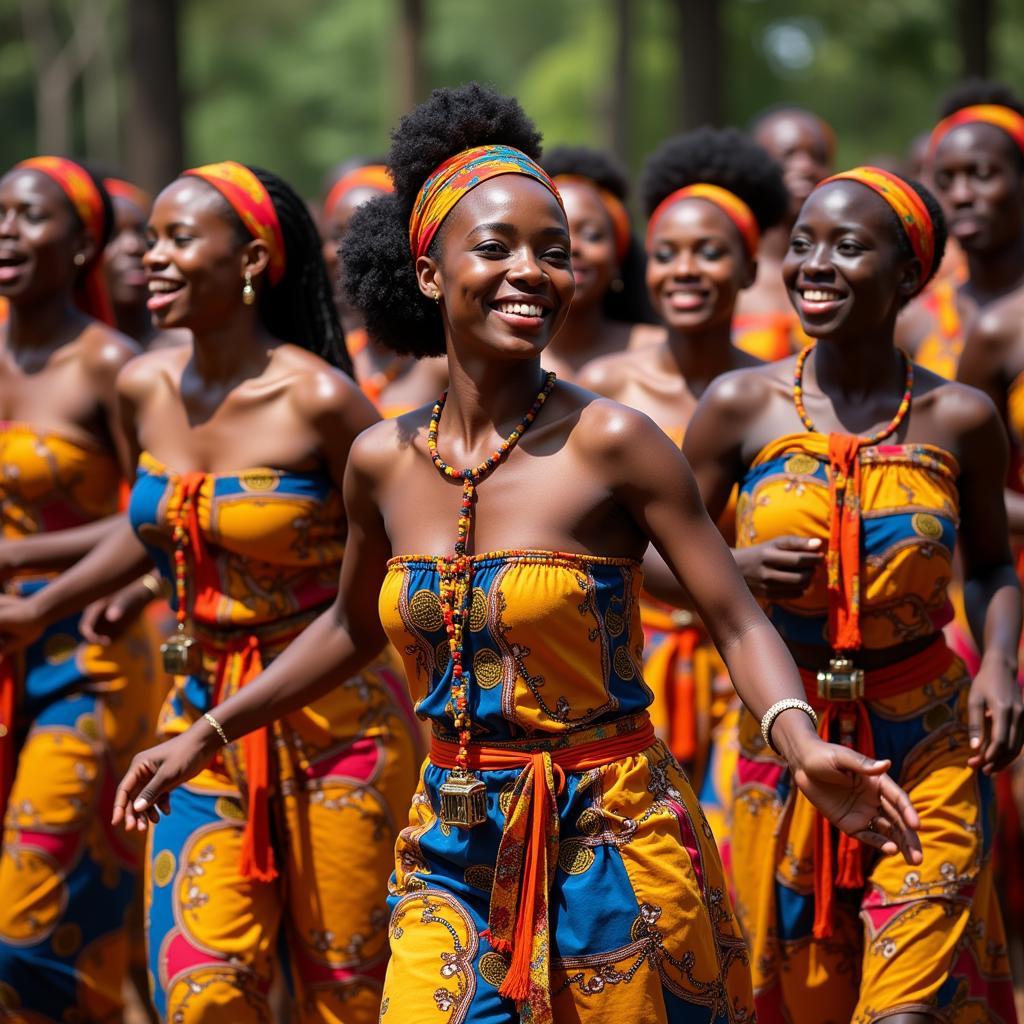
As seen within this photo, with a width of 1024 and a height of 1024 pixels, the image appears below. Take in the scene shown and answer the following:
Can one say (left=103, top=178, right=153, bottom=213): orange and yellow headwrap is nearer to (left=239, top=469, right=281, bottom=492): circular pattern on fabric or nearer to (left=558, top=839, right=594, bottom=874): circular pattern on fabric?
(left=239, top=469, right=281, bottom=492): circular pattern on fabric

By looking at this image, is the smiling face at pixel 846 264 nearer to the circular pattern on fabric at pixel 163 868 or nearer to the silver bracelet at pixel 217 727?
the silver bracelet at pixel 217 727

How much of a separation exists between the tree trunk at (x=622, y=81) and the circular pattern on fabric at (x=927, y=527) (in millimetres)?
22080

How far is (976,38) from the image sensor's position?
18.1 metres

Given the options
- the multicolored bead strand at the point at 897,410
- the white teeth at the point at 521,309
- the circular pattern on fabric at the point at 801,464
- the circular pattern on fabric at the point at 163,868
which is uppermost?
the white teeth at the point at 521,309

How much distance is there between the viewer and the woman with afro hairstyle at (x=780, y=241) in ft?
30.3

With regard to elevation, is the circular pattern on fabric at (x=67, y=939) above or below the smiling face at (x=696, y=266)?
below

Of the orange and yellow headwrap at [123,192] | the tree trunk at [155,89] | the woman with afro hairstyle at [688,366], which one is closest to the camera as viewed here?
the woman with afro hairstyle at [688,366]

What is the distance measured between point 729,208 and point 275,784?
303cm

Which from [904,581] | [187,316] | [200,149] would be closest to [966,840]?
[904,581]

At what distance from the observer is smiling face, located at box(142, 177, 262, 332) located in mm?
5480

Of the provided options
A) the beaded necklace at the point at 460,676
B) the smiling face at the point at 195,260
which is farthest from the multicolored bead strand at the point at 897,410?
the smiling face at the point at 195,260

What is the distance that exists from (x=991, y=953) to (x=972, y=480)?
119 cm

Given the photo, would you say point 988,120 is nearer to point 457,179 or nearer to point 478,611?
point 457,179

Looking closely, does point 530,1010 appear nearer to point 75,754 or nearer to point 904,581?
point 904,581
